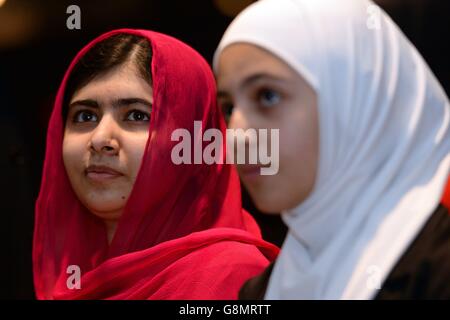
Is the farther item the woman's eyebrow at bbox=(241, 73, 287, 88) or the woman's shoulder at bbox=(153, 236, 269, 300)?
the woman's shoulder at bbox=(153, 236, 269, 300)

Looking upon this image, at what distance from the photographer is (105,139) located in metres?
1.15

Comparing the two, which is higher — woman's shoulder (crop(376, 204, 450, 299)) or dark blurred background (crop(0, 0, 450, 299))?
dark blurred background (crop(0, 0, 450, 299))

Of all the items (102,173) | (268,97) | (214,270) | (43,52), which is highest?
(43,52)

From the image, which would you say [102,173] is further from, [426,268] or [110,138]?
[426,268]

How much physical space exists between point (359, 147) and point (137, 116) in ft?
1.50

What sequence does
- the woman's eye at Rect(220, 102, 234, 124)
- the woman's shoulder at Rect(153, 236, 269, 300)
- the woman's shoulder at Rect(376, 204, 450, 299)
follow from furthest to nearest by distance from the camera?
1. the woman's shoulder at Rect(153, 236, 269, 300)
2. the woman's eye at Rect(220, 102, 234, 124)
3. the woman's shoulder at Rect(376, 204, 450, 299)

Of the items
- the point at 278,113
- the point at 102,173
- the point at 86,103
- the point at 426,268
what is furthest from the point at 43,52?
the point at 426,268

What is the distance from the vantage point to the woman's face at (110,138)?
1.17 meters

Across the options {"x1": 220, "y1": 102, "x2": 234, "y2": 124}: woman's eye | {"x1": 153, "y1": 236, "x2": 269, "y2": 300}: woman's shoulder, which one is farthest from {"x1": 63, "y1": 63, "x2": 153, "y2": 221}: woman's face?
{"x1": 220, "y1": 102, "x2": 234, "y2": 124}: woman's eye

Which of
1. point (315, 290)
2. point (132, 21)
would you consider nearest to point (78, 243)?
point (132, 21)

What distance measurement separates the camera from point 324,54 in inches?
33.2

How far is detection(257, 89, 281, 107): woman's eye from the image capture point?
2.83 ft

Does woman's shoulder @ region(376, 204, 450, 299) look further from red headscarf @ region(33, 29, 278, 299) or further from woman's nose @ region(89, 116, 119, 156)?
woman's nose @ region(89, 116, 119, 156)

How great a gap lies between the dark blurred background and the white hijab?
1.18 ft
